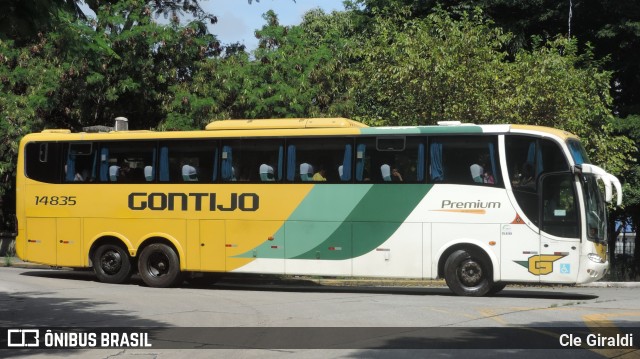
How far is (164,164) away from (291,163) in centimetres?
305

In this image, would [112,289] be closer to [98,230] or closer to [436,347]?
[98,230]

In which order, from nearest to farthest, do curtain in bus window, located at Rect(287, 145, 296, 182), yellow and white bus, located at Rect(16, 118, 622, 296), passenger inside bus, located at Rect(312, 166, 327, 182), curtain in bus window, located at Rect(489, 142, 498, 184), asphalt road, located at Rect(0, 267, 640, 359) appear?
asphalt road, located at Rect(0, 267, 640, 359)
yellow and white bus, located at Rect(16, 118, 622, 296)
curtain in bus window, located at Rect(489, 142, 498, 184)
passenger inside bus, located at Rect(312, 166, 327, 182)
curtain in bus window, located at Rect(287, 145, 296, 182)

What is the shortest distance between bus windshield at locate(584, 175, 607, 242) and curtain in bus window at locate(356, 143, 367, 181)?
14.6ft

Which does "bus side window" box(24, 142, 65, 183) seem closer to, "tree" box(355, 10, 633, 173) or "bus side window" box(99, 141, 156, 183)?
"bus side window" box(99, 141, 156, 183)

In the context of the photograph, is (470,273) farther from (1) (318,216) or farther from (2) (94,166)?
(2) (94,166)

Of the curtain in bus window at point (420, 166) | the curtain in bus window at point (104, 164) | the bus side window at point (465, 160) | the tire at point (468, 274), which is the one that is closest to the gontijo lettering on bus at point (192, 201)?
the curtain in bus window at point (104, 164)

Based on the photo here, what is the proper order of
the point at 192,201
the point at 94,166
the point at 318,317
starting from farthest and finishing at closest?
the point at 94,166
the point at 192,201
the point at 318,317

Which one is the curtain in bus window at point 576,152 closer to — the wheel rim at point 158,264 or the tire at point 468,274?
the tire at point 468,274

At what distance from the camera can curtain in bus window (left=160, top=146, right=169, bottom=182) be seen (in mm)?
20500

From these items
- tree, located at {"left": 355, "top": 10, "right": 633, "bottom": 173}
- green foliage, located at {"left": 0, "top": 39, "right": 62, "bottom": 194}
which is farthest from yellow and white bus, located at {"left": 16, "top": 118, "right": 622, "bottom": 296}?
green foliage, located at {"left": 0, "top": 39, "right": 62, "bottom": 194}

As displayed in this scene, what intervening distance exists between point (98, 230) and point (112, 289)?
2.30 m

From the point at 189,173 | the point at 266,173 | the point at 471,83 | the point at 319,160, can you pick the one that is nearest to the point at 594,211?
the point at 319,160

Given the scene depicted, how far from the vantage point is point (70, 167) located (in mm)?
21453

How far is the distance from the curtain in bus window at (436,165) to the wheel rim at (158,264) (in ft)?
20.9
